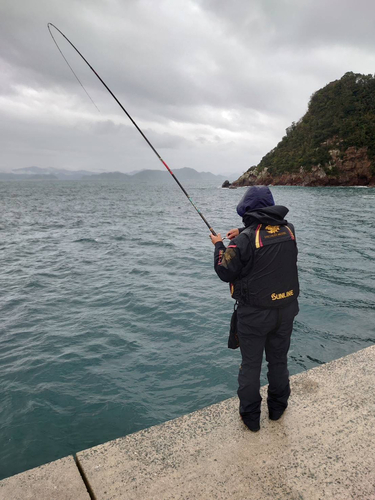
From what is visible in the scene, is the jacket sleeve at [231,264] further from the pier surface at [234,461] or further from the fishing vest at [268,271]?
the pier surface at [234,461]

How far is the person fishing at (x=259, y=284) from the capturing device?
120 inches

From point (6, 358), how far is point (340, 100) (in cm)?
10767

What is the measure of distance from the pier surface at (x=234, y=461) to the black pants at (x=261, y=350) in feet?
0.85

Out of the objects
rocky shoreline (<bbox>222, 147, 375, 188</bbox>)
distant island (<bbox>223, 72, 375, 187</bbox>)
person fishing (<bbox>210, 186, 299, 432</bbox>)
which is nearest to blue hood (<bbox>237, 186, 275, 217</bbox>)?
person fishing (<bbox>210, 186, 299, 432</bbox>)

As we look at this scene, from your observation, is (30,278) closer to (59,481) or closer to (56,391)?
(56,391)

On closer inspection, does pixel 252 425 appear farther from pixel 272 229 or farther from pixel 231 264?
pixel 272 229

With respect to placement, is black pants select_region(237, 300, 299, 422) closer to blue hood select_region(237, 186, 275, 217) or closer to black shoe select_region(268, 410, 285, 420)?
black shoe select_region(268, 410, 285, 420)

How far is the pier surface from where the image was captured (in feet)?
8.59

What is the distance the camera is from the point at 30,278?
11906mm

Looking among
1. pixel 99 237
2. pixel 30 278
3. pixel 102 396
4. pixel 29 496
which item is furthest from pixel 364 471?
pixel 99 237

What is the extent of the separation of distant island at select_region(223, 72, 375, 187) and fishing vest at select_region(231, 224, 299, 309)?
78110mm

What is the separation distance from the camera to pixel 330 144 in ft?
274

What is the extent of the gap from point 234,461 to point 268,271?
5.28 ft

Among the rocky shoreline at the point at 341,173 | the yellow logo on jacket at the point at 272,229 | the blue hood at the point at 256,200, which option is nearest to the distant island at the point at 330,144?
the rocky shoreline at the point at 341,173
